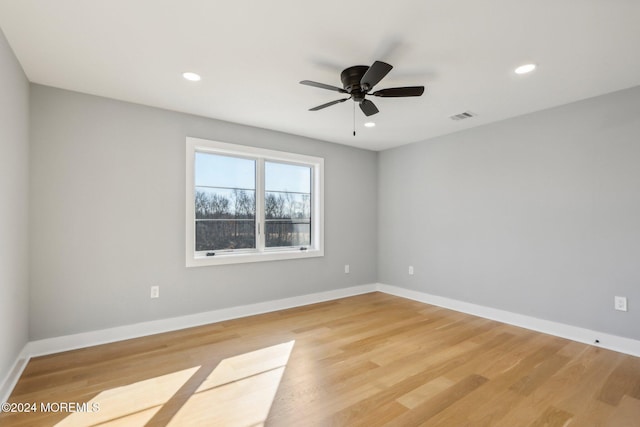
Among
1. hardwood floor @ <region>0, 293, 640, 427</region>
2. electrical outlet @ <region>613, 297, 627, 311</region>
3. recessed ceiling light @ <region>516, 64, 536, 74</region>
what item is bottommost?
hardwood floor @ <region>0, 293, 640, 427</region>

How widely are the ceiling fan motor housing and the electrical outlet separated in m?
3.06

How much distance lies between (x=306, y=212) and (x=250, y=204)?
96 centimetres

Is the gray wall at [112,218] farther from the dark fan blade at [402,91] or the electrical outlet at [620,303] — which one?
the electrical outlet at [620,303]

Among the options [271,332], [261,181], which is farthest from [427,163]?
[271,332]

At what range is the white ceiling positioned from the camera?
1861 millimetres

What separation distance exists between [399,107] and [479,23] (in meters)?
1.43

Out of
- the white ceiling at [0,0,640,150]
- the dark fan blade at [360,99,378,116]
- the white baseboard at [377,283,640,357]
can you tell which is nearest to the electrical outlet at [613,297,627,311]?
the white baseboard at [377,283,640,357]

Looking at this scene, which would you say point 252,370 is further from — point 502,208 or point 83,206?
point 502,208

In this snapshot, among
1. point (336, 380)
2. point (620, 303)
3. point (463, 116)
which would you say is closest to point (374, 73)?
point (463, 116)

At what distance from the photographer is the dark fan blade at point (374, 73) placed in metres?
2.08

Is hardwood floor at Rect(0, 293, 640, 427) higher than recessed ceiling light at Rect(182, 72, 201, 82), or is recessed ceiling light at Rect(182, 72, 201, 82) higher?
recessed ceiling light at Rect(182, 72, 201, 82)

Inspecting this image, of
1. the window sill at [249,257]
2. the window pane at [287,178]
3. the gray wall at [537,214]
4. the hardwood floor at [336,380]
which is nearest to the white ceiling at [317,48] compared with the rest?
the gray wall at [537,214]

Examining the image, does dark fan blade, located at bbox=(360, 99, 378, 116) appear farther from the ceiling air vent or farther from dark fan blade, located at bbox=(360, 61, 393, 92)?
the ceiling air vent

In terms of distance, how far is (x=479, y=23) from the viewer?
1.98 meters
